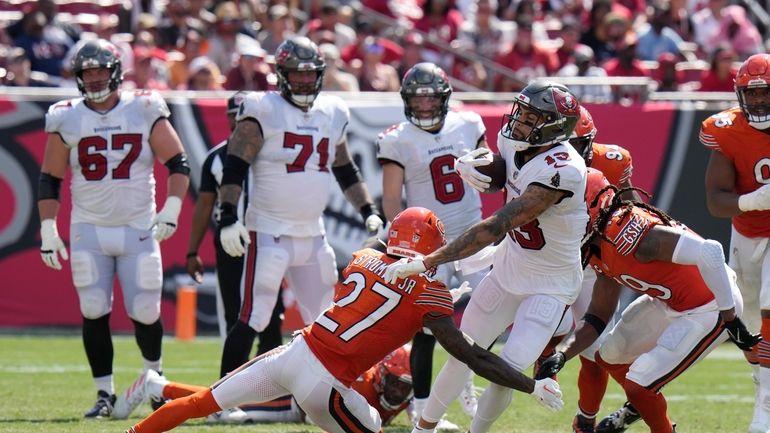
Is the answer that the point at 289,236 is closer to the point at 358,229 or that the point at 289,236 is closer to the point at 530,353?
the point at 530,353

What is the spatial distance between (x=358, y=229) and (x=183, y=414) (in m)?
6.30

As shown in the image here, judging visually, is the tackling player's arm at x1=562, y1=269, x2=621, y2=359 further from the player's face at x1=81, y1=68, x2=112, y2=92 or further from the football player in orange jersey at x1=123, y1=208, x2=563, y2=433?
the player's face at x1=81, y1=68, x2=112, y2=92

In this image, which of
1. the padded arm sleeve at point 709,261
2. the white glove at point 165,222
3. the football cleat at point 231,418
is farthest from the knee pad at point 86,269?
the padded arm sleeve at point 709,261

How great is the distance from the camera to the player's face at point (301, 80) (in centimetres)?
722

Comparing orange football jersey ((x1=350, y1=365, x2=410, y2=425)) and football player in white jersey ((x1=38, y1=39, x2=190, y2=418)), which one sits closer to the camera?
orange football jersey ((x1=350, y1=365, x2=410, y2=425))

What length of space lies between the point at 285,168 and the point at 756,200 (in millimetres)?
2596

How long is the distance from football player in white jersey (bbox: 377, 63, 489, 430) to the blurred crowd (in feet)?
14.5

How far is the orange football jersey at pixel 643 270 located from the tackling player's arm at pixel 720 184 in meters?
0.91

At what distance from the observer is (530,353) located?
570cm

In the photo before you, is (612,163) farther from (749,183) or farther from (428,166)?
(428,166)

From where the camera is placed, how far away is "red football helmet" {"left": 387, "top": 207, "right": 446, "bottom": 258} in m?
5.50

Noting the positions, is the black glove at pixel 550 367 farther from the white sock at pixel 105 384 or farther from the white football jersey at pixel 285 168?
the white sock at pixel 105 384

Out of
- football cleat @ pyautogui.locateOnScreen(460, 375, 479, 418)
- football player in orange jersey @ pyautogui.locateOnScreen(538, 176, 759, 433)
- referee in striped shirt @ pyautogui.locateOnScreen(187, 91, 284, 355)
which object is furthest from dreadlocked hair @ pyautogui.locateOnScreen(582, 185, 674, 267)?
referee in striped shirt @ pyautogui.locateOnScreen(187, 91, 284, 355)

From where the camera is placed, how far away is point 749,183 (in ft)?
22.7
